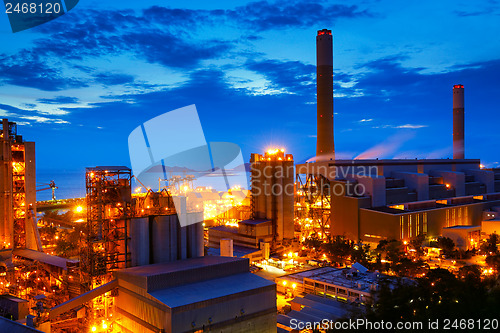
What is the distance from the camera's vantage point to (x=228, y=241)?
27.5 metres

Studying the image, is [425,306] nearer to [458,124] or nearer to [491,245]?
[491,245]

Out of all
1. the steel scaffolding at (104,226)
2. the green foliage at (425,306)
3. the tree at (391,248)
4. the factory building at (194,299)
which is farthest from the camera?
the tree at (391,248)

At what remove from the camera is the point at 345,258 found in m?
28.2

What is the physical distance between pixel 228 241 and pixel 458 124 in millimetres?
48013

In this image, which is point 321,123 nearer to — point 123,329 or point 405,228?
point 405,228

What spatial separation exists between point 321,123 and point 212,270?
31883 mm

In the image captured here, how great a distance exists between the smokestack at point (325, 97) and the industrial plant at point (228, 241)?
0.43 ft

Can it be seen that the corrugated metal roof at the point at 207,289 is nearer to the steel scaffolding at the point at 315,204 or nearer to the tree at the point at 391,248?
the tree at the point at 391,248

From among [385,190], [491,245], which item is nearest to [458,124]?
[385,190]

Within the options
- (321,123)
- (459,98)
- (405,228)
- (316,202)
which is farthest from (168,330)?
(459,98)

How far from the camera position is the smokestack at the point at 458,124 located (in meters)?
60.1

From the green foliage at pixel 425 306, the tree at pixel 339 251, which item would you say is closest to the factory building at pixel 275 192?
the tree at pixel 339 251

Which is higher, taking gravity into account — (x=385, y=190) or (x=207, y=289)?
(x=385, y=190)

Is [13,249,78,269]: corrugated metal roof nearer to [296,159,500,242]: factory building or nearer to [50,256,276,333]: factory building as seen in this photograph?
[50,256,276,333]: factory building
